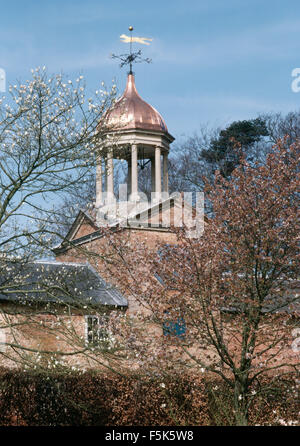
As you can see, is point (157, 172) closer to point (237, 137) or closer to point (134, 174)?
point (134, 174)

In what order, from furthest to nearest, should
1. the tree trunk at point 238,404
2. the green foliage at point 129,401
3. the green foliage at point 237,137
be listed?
the green foliage at point 237,137
the green foliage at point 129,401
the tree trunk at point 238,404

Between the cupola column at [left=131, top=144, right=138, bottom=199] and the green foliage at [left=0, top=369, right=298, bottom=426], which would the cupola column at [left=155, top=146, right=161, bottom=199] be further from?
the green foliage at [left=0, top=369, right=298, bottom=426]

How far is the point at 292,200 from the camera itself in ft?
39.6

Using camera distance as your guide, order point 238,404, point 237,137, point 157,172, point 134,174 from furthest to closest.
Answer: point 237,137
point 157,172
point 134,174
point 238,404

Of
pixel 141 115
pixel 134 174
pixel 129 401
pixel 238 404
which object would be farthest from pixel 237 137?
pixel 238 404

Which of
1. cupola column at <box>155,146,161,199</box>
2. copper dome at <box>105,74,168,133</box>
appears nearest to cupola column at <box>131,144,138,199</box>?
cupola column at <box>155,146,161,199</box>

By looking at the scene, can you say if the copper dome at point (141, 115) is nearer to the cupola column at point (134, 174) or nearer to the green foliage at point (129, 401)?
the cupola column at point (134, 174)

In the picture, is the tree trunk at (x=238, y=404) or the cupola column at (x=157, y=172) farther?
the cupola column at (x=157, y=172)

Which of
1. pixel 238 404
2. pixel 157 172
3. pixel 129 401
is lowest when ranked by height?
pixel 129 401

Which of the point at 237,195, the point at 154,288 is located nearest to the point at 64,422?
the point at 154,288

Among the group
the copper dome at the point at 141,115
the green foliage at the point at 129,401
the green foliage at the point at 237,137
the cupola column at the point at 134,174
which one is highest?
the green foliage at the point at 237,137

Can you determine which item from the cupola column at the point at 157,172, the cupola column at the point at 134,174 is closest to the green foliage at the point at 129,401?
the cupola column at the point at 134,174

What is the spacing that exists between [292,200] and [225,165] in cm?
2547

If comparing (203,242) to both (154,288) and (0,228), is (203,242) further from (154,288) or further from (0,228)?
(0,228)
